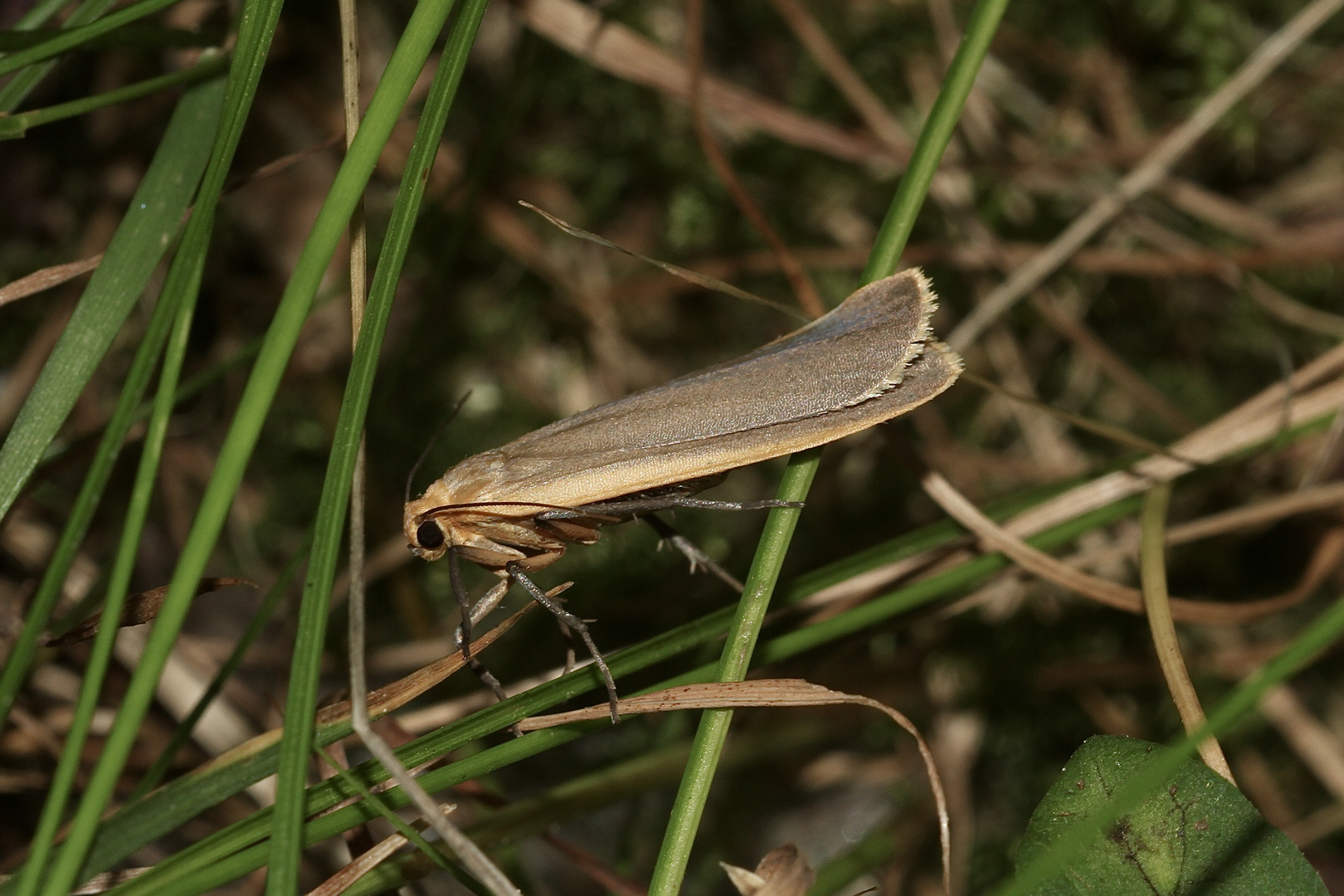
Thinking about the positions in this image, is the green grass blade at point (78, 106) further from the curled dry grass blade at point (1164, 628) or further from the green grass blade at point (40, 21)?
the curled dry grass blade at point (1164, 628)

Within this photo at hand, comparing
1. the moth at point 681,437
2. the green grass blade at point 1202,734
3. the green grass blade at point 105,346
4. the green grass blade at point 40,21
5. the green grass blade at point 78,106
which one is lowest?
the green grass blade at point 1202,734

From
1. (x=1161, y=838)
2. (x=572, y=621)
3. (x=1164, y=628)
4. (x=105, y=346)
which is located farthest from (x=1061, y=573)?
(x=105, y=346)

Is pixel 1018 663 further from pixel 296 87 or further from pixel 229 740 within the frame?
pixel 296 87

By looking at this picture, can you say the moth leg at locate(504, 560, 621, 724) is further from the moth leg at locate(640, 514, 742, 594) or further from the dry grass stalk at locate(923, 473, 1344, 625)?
the dry grass stalk at locate(923, 473, 1344, 625)

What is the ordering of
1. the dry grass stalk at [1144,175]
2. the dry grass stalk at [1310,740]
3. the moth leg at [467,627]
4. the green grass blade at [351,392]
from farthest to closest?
the dry grass stalk at [1310,740] < the dry grass stalk at [1144,175] < the moth leg at [467,627] < the green grass blade at [351,392]

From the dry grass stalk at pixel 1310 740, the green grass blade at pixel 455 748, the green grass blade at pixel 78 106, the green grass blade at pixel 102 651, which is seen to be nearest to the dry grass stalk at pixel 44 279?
the green grass blade at pixel 78 106

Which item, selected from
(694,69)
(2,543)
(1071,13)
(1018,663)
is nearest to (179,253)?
(694,69)

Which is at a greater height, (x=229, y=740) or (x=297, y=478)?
(x=297, y=478)

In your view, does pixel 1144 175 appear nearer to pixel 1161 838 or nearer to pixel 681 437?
pixel 681 437
